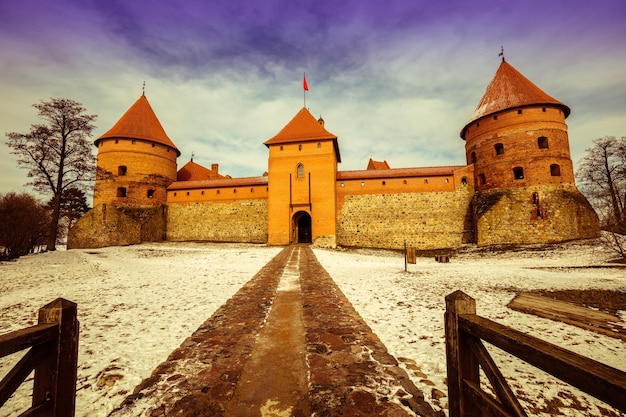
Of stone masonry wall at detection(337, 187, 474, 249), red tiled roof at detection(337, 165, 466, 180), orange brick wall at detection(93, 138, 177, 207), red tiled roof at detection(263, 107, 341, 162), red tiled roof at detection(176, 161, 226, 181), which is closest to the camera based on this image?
stone masonry wall at detection(337, 187, 474, 249)

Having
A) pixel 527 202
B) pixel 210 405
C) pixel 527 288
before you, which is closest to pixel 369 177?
pixel 527 202

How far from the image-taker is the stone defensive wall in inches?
633

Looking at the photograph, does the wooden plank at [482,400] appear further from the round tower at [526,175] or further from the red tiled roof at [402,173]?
the red tiled roof at [402,173]

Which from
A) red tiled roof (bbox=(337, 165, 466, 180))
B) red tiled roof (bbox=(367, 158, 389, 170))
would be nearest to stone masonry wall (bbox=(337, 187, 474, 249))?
red tiled roof (bbox=(337, 165, 466, 180))

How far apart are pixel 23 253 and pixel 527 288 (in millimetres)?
20526

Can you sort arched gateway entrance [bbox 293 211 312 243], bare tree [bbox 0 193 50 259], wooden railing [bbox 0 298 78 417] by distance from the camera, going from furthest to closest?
arched gateway entrance [bbox 293 211 312 243]
bare tree [bbox 0 193 50 259]
wooden railing [bbox 0 298 78 417]

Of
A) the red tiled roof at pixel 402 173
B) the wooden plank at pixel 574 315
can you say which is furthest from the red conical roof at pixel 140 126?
the wooden plank at pixel 574 315

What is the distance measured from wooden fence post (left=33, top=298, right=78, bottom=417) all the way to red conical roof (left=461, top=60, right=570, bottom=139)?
77.8 feet

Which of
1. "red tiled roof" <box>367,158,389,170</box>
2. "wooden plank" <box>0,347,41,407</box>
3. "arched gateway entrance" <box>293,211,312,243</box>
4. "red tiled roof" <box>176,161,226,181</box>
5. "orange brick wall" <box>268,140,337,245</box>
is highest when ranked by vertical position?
"red tiled roof" <box>367,158,389,170</box>

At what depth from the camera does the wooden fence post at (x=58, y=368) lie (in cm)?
153

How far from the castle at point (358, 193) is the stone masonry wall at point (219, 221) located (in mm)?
88

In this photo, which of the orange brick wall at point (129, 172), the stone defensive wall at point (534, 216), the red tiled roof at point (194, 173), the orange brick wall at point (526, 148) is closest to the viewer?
the stone defensive wall at point (534, 216)

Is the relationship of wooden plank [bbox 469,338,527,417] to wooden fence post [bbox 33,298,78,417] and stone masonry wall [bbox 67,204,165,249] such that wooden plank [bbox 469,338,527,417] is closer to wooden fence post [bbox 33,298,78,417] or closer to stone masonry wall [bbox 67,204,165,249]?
wooden fence post [bbox 33,298,78,417]

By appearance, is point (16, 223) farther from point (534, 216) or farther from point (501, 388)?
point (534, 216)
